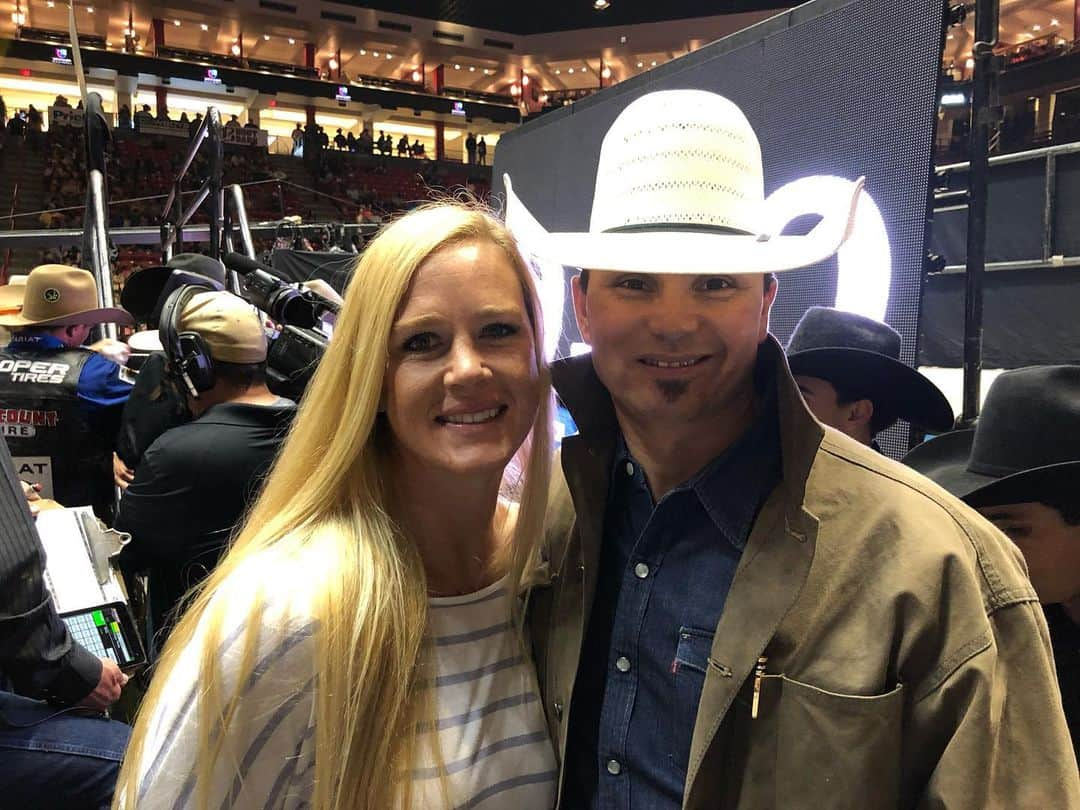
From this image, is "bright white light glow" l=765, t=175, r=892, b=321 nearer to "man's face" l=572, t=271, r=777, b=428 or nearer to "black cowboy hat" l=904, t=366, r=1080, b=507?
"black cowboy hat" l=904, t=366, r=1080, b=507

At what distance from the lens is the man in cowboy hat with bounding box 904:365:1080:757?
1.36m

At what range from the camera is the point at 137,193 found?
19547mm

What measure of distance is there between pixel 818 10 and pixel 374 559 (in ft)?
7.83

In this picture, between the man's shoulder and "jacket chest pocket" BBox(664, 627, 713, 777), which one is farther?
"jacket chest pocket" BBox(664, 627, 713, 777)

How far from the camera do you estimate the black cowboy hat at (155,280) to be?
3.82 metres

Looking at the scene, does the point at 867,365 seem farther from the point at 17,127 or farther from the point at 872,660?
the point at 17,127

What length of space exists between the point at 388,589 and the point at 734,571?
0.51 meters

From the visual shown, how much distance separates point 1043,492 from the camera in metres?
1.35

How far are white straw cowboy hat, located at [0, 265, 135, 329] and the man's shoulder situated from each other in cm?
307

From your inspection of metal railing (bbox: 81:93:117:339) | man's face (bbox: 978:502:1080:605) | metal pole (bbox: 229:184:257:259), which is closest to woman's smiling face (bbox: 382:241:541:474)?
man's face (bbox: 978:502:1080:605)

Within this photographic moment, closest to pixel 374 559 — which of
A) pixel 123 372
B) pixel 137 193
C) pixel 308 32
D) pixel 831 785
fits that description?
pixel 831 785

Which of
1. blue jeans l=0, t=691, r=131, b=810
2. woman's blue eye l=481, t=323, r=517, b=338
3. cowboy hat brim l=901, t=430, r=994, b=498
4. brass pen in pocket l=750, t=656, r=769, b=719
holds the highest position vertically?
woman's blue eye l=481, t=323, r=517, b=338

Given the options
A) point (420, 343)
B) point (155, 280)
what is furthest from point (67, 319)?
point (420, 343)

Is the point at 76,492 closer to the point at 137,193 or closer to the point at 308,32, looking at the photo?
the point at 137,193
